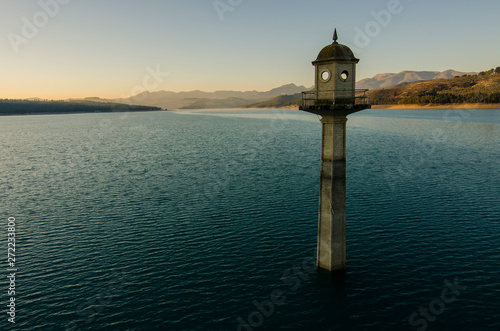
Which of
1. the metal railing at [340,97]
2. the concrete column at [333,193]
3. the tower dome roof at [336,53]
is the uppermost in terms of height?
the tower dome roof at [336,53]

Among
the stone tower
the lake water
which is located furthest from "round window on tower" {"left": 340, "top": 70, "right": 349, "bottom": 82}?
the lake water

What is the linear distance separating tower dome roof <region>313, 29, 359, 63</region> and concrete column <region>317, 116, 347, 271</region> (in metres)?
4.27

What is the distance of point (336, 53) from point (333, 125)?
17.2 feet

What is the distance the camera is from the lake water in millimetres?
20172

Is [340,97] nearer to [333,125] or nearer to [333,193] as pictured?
[333,125]

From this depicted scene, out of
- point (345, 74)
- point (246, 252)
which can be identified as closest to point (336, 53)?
point (345, 74)

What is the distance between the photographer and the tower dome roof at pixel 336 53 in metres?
21.8

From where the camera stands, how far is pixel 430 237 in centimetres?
3002

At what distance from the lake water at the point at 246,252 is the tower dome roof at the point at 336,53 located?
16.9 meters

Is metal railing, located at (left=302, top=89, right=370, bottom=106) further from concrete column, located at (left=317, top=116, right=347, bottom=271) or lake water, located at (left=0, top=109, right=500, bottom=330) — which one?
lake water, located at (left=0, top=109, right=500, bottom=330)

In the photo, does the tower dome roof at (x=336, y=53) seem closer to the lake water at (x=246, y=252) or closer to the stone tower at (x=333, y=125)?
the stone tower at (x=333, y=125)

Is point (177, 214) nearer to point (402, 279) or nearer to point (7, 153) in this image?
point (402, 279)

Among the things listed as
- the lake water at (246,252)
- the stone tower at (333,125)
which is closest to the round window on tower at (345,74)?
the stone tower at (333,125)

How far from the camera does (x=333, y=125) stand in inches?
903
